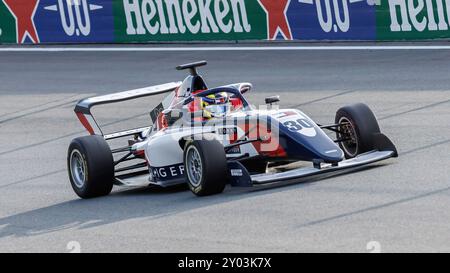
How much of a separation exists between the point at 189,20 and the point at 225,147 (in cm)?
1225

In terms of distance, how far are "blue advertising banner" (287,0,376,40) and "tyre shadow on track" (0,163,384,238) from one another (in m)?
10.5

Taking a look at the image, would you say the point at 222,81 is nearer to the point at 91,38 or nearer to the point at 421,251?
the point at 91,38

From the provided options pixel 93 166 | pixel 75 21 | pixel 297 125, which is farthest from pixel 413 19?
pixel 93 166

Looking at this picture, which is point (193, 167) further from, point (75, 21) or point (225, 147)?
point (75, 21)

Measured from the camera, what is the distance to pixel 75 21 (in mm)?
26141

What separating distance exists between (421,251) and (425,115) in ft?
25.4

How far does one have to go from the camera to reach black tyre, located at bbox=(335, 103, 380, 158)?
13625 mm

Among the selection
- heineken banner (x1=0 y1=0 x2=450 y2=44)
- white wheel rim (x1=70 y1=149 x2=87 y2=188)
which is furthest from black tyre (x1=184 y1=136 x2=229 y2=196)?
heineken banner (x1=0 y1=0 x2=450 y2=44)

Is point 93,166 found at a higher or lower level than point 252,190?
higher

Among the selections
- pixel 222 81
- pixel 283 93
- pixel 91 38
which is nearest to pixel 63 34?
pixel 91 38

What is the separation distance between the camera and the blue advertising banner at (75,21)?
85.0ft

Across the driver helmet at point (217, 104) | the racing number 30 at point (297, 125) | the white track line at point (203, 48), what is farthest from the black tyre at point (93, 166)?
the white track line at point (203, 48)

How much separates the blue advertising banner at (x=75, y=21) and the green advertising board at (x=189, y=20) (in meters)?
0.25

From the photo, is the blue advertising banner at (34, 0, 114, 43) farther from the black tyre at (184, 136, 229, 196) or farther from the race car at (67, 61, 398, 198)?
the black tyre at (184, 136, 229, 196)
